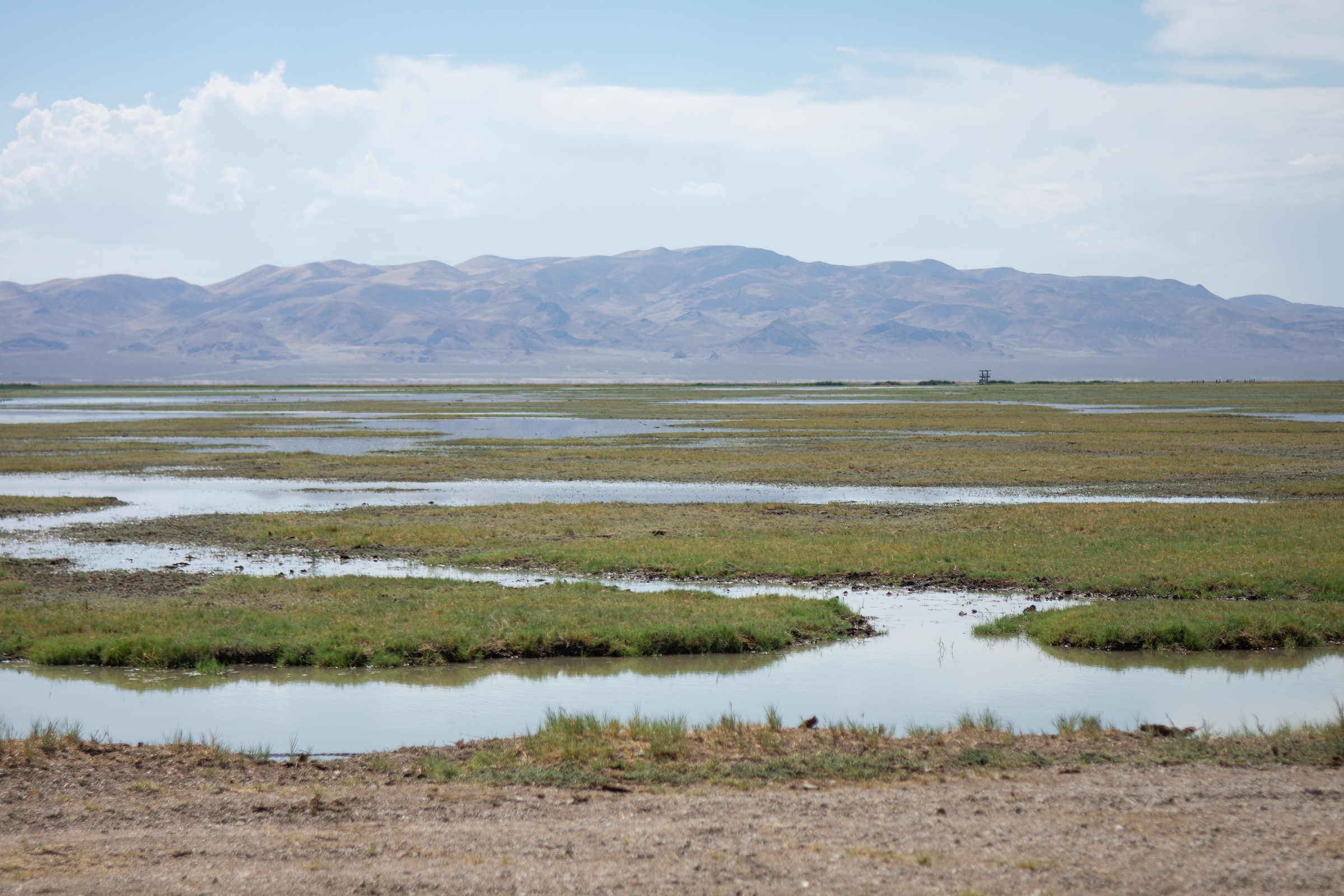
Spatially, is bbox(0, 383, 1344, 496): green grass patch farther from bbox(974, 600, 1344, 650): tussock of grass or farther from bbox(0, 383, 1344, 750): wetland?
bbox(974, 600, 1344, 650): tussock of grass

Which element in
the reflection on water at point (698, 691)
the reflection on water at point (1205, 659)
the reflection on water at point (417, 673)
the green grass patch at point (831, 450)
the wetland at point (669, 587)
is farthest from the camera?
the green grass patch at point (831, 450)

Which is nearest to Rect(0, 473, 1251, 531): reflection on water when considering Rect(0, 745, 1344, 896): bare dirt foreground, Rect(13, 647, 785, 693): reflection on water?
Rect(13, 647, 785, 693): reflection on water

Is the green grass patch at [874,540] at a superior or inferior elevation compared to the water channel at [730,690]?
superior

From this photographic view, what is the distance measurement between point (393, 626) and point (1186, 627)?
1351 cm

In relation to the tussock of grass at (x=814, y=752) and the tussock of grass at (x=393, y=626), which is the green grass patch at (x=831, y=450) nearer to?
the tussock of grass at (x=393, y=626)

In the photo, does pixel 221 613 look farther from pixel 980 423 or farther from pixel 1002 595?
pixel 980 423

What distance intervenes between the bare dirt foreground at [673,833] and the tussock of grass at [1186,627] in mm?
6772

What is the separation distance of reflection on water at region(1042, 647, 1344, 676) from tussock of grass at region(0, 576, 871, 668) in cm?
374

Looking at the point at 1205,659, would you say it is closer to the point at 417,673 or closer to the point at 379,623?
the point at 417,673

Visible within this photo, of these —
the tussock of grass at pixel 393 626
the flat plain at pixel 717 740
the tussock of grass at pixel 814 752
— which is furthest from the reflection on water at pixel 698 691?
the tussock of grass at pixel 814 752

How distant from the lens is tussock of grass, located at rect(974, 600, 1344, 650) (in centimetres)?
1689

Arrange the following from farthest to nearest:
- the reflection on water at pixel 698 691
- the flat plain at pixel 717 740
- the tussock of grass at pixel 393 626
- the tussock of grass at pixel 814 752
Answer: the tussock of grass at pixel 393 626
the reflection on water at pixel 698 691
the tussock of grass at pixel 814 752
the flat plain at pixel 717 740

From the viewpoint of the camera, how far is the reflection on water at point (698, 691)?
13641 mm

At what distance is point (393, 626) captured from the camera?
1748cm
